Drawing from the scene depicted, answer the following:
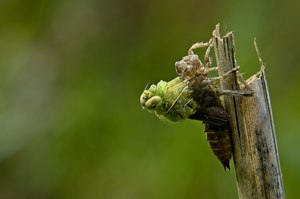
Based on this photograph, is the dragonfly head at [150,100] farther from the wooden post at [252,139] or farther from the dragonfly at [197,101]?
the wooden post at [252,139]

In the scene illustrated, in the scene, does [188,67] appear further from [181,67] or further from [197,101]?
[197,101]

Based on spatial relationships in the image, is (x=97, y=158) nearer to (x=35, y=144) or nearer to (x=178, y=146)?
(x=35, y=144)

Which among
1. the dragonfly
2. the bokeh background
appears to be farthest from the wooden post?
the bokeh background

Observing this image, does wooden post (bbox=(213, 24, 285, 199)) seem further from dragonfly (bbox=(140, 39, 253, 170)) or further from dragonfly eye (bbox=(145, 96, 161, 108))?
dragonfly eye (bbox=(145, 96, 161, 108))

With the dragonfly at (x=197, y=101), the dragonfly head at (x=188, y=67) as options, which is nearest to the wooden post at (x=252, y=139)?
the dragonfly at (x=197, y=101)

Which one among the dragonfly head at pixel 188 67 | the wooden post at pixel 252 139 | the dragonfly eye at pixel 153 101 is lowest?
the wooden post at pixel 252 139

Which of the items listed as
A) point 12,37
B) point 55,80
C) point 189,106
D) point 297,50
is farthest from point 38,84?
point 189,106
